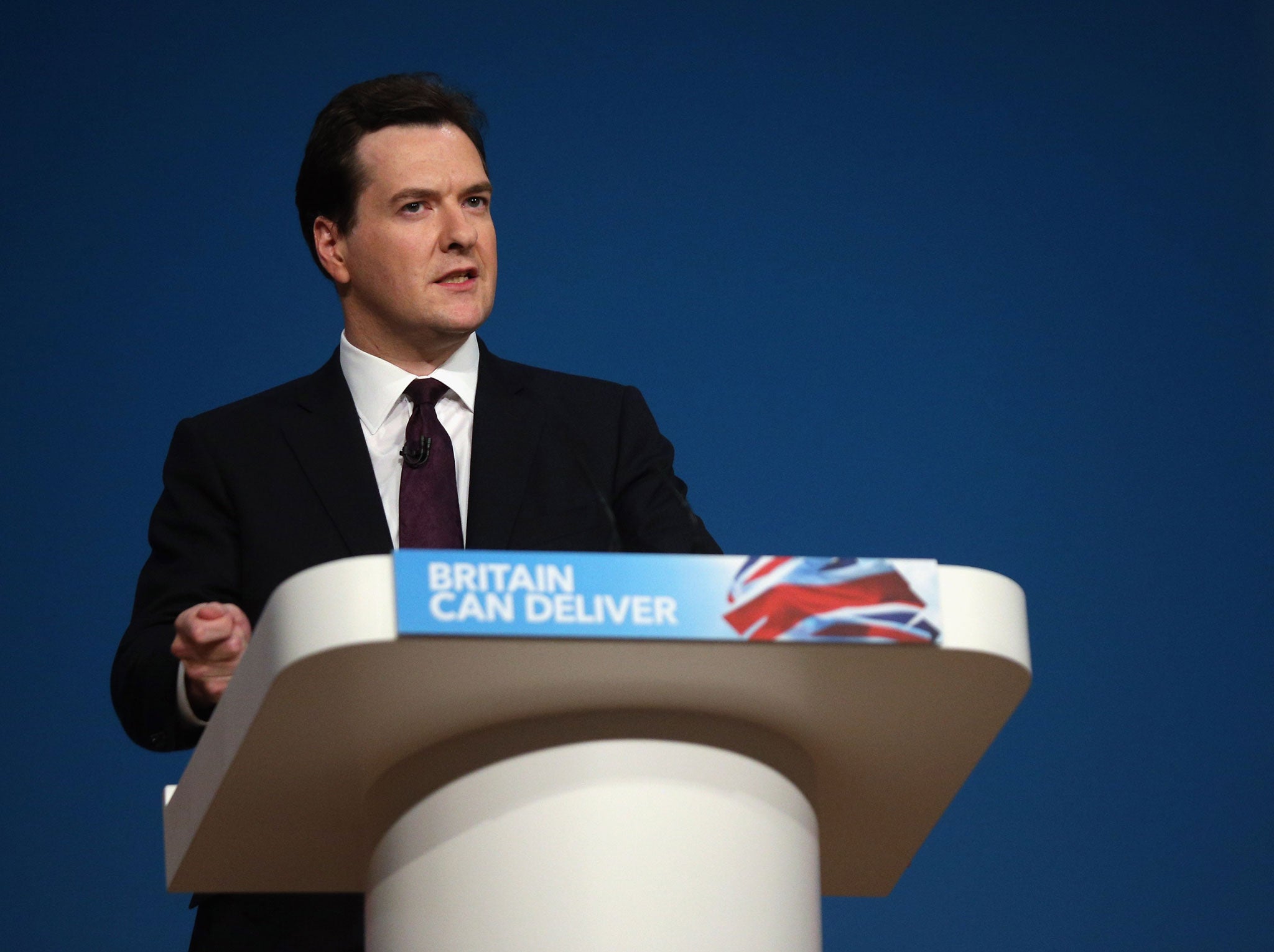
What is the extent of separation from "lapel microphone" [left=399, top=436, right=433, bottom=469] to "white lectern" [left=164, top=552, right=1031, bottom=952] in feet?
1.85

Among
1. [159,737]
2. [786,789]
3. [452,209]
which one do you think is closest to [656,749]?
[786,789]

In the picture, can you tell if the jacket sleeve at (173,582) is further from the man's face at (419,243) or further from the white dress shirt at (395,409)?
the man's face at (419,243)

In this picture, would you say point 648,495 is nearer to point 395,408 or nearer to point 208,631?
point 395,408

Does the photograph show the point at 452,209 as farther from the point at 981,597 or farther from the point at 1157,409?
the point at 1157,409

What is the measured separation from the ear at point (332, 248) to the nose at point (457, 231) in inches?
7.3

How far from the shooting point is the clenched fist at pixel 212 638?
3.39ft

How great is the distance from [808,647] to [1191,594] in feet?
6.74

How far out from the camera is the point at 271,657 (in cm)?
81

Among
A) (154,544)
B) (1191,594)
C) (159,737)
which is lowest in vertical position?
(159,737)

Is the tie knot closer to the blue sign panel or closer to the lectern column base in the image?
the lectern column base

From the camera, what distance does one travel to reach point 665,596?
770 mm

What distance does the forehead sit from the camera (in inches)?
75.2

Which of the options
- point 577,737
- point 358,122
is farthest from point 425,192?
point 577,737

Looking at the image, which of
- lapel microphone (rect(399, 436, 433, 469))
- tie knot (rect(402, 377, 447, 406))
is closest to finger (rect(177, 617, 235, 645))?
lapel microphone (rect(399, 436, 433, 469))
